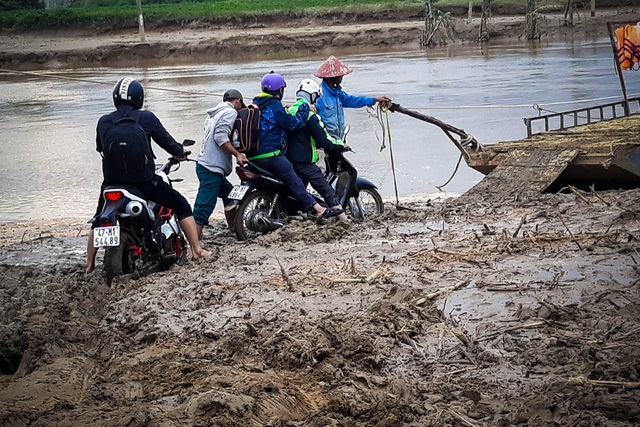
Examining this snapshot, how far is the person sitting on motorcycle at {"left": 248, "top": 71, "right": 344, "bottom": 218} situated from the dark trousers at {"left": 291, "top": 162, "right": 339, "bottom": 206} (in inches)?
10.6

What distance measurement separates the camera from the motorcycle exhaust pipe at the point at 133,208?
23.4ft

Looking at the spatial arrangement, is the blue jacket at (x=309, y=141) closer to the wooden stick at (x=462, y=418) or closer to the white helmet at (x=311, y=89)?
the white helmet at (x=311, y=89)

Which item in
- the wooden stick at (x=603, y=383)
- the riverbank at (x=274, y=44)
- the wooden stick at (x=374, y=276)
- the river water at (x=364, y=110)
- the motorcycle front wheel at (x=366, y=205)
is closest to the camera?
the wooden stick at (x=603, y=383)

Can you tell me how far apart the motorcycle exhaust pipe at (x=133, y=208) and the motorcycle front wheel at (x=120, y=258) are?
0.24 metres

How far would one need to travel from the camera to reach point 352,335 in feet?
16.9

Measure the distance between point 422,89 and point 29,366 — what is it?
21.5 m

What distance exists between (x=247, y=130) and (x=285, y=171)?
53cm

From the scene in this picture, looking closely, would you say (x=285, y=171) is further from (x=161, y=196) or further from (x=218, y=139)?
(x=161, y=196)

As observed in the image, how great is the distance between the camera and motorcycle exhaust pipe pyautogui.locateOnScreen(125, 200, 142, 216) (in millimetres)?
7145

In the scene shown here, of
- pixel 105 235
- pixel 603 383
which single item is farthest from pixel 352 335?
pixel 105 235

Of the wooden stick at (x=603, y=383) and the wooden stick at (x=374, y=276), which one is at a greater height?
the wooden stick at (x=603, y=383)

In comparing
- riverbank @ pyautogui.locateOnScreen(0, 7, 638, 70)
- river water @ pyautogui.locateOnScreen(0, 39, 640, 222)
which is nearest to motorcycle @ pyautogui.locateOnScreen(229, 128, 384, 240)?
river water @ pyautogui.locateOnScreen(0, 39, 640, 222)

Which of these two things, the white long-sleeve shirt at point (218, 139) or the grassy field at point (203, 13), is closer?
the white long-sleeve shirt at point (218, 139)

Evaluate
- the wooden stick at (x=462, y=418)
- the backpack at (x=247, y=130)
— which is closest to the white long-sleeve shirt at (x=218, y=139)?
the backpack at (x=247, y=130)
